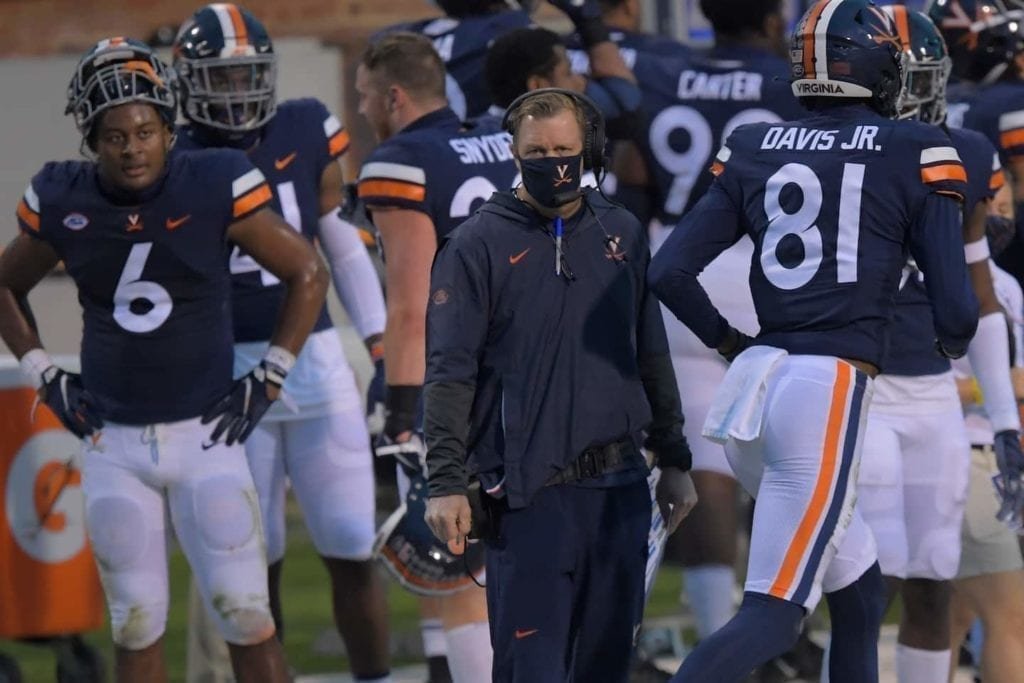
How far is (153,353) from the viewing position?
→ 5.37 meters

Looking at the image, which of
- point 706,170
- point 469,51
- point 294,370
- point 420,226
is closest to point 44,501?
point 294,370

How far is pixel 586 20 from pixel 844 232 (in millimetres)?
2345

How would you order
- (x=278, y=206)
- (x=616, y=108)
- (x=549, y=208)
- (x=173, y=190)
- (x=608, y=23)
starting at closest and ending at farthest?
(x=549, y=208) → (x=173, y=190) → (x=278, y=206) → (x=616, y=108) → (x=608, y=23)

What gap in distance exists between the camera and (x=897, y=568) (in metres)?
5.46

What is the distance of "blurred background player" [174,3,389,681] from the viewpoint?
19.8ft

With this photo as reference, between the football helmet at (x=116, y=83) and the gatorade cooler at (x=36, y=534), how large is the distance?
4.56ft

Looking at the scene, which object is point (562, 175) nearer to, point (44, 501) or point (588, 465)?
point (588, 465)

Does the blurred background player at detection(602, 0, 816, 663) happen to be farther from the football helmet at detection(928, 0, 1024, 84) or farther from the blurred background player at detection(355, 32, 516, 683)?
the blurred background player at detection(355, 32, 516, 683)

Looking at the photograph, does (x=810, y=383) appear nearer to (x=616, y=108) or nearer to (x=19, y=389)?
(x=616, y=108)

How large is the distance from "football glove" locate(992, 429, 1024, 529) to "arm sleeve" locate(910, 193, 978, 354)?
819 mm

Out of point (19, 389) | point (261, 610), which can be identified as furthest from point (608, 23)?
point (261, 610)

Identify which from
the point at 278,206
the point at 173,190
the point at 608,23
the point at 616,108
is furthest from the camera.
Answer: the point at 608,23

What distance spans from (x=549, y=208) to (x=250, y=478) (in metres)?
1.36

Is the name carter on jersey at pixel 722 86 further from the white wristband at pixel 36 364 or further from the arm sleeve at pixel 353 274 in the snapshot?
the white wristband at pixel 36 364
